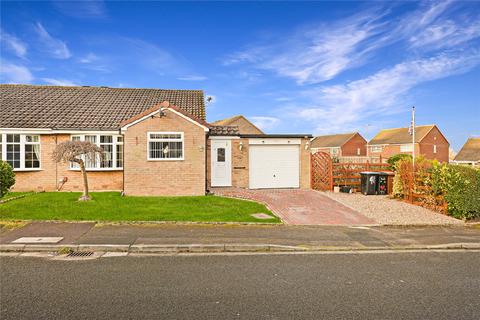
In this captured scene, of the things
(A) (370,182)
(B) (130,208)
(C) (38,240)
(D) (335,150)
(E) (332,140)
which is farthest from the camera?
(E) (332,140)

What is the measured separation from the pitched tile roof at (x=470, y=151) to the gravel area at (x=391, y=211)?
5123 cm

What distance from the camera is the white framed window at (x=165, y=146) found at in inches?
588

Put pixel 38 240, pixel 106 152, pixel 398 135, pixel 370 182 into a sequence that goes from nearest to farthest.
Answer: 1. pixel 38 240
2. pixel 106 152
3. pixel 370 182
4. pixel 398 135

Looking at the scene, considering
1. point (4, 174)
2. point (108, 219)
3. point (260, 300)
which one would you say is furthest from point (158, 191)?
point (260, 300)

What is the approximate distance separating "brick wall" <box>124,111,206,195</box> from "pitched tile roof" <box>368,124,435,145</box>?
55151 mm

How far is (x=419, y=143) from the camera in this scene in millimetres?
59688

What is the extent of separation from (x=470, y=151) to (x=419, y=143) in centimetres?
815

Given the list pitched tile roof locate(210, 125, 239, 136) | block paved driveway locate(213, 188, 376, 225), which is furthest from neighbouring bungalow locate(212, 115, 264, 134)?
block paved driveway locate(213, 188, 376, 225)

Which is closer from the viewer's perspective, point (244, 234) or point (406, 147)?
point (244, 234)

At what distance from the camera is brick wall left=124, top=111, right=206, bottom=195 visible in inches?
579

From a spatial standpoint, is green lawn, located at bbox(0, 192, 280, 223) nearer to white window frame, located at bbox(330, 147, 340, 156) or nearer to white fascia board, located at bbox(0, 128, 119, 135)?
white fascia board, located at bbox(0, 128, 119, 135)

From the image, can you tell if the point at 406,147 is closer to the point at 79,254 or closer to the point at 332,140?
the point at 332,140

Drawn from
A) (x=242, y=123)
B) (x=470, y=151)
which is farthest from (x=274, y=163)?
(x=470, y=151)

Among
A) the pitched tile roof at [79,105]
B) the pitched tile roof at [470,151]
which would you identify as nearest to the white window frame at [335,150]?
the pitched tile roof at [470,151]
